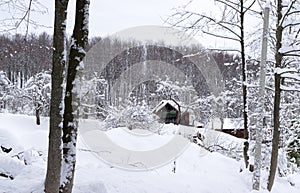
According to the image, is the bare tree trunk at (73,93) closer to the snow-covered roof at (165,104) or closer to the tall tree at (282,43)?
the tall tree at (282,43)

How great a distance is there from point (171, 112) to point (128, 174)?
16963mm

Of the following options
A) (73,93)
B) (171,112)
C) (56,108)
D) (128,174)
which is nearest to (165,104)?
(171,112)

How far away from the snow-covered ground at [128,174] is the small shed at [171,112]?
8.59 m

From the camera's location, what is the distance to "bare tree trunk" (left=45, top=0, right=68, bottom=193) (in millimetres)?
4008

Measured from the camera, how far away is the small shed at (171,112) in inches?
891

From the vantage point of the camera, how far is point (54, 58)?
406 centimetres

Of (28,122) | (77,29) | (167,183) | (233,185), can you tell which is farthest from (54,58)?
(28,122)

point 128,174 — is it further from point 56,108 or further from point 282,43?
point 282,43

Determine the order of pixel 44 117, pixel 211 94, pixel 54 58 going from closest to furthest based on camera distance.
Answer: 1. pixel 54 58
2. pixel 44 117
3. pixel 211 94

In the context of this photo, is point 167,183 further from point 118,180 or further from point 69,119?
point 69,119

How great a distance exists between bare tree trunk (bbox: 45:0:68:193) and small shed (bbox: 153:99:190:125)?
18.2 meters

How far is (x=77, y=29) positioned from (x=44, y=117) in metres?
16.1

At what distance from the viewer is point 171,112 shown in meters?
23.7

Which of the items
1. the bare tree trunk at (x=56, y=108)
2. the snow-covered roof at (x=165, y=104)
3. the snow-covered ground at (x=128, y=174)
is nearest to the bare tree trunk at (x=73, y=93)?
the bare tree trunk at (x=56, y=108)
